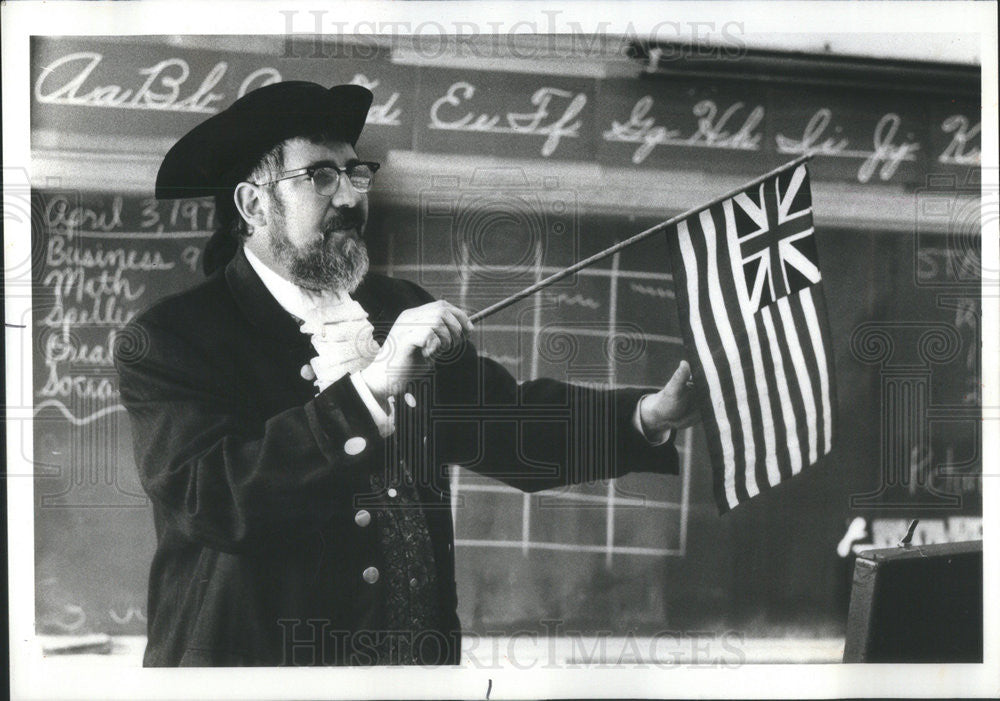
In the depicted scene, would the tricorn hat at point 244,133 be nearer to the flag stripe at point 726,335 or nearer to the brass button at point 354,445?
the brass button at point 354,445

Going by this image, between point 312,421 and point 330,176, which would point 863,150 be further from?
point 312,421

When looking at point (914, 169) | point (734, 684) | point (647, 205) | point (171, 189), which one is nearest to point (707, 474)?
point (734, 684)

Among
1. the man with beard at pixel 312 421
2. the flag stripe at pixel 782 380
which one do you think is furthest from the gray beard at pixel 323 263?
the flag stripe at pixel 782 380

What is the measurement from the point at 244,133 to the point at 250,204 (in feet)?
0.77

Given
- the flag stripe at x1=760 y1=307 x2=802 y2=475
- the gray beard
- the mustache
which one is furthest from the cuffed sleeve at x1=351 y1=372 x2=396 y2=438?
the flag stripe at x1=760 y1=307 x2=802 y2=475

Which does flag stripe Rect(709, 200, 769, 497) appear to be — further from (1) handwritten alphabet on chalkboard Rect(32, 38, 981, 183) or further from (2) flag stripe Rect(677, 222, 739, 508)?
(1) handwritten alphabet on chalkboard Rect(32, 38, 981, 183)

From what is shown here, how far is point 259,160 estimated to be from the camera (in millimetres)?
3168

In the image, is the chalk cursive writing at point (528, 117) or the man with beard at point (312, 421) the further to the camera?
the chalk cursive writing at point (528, 117)

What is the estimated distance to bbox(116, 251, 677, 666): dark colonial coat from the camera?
122 inches

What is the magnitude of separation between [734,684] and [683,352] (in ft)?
3.71

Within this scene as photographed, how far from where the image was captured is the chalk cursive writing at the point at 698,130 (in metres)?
3.24

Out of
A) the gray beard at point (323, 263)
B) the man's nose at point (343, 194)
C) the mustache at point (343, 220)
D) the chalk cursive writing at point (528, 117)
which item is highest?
the chalk cursive writing at point (528, 117)

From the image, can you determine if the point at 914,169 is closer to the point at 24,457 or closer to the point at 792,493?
the point at 792,493

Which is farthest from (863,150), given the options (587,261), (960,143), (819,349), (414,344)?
(414,344)
